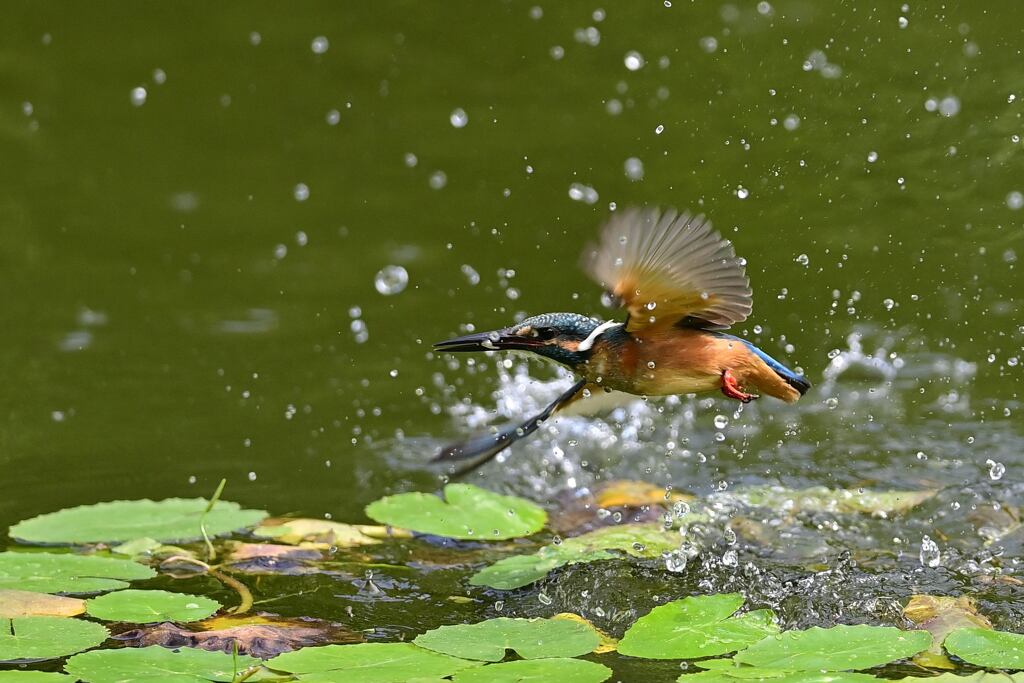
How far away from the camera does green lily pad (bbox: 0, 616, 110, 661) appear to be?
9.23ft

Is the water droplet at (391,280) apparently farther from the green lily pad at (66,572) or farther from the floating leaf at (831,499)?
the green lily pad at (66,572)

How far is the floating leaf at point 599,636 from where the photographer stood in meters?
2.99

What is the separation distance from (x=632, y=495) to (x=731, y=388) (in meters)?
1.27

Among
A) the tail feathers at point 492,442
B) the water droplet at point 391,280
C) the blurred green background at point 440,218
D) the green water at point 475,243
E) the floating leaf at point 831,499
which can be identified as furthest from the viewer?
the water droplet at point 391,280

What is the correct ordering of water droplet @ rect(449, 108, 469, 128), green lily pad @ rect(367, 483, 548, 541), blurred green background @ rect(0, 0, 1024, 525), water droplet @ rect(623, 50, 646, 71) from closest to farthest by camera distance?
green lily pad @ rect(367, 483, 548, 541)
blurred green background @ rect(0, 0, 1024, 525)
water droplet @ rect(623, 50, 646, 71)
water droplet @ rect(449, 108, 469, 128)

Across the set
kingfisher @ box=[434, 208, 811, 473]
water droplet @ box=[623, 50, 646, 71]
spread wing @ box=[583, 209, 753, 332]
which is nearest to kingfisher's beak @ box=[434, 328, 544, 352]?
kingfisher @ box=[434, 208, 811, 473]

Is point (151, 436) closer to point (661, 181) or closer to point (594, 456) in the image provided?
point (594, 456)

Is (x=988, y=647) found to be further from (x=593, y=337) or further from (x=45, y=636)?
(x=45, y=636)

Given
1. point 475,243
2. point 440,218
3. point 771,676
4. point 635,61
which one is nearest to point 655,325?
point 771,676

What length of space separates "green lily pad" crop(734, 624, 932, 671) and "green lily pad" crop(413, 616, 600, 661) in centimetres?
34

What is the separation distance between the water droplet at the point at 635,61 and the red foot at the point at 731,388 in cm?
473

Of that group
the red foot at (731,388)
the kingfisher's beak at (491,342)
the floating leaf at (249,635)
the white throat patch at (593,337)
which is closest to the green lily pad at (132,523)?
the floating leaf at (249,635)

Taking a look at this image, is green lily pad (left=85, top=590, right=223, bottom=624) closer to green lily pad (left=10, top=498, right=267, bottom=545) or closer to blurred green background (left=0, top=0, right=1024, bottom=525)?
green lily pad (left=10, top=498, right=267, bottom=545)

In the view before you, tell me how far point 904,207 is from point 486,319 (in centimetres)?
206
